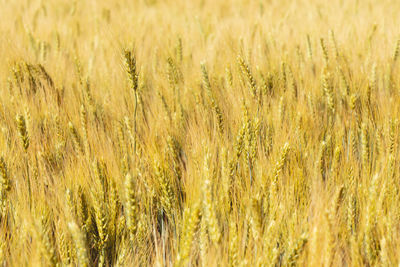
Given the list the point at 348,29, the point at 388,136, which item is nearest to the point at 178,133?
the point at 388,136

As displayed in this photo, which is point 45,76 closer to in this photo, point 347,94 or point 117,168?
point 117,168

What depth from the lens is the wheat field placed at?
0.95 m

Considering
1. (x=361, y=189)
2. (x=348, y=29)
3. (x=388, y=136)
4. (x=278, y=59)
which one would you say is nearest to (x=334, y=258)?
(x=361, y=189)

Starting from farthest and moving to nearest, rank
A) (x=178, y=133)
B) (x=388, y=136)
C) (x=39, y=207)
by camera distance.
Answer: (x=178, y=133) < (x=388, y=136) < (x=39, y=207)

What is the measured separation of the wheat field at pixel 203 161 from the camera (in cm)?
95

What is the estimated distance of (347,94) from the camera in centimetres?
180

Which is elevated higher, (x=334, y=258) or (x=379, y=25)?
(x=379, y=25)

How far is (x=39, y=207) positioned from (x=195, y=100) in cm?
88

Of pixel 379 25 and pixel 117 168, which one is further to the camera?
pixel 379 25

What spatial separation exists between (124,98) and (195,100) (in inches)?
12.9

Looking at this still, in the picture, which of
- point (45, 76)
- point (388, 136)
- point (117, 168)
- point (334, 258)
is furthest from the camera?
point (45, 76)

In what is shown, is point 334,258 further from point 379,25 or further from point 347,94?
point 379,25

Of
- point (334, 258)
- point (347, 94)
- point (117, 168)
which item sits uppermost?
point (347, 94)

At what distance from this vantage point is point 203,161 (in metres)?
1.09
